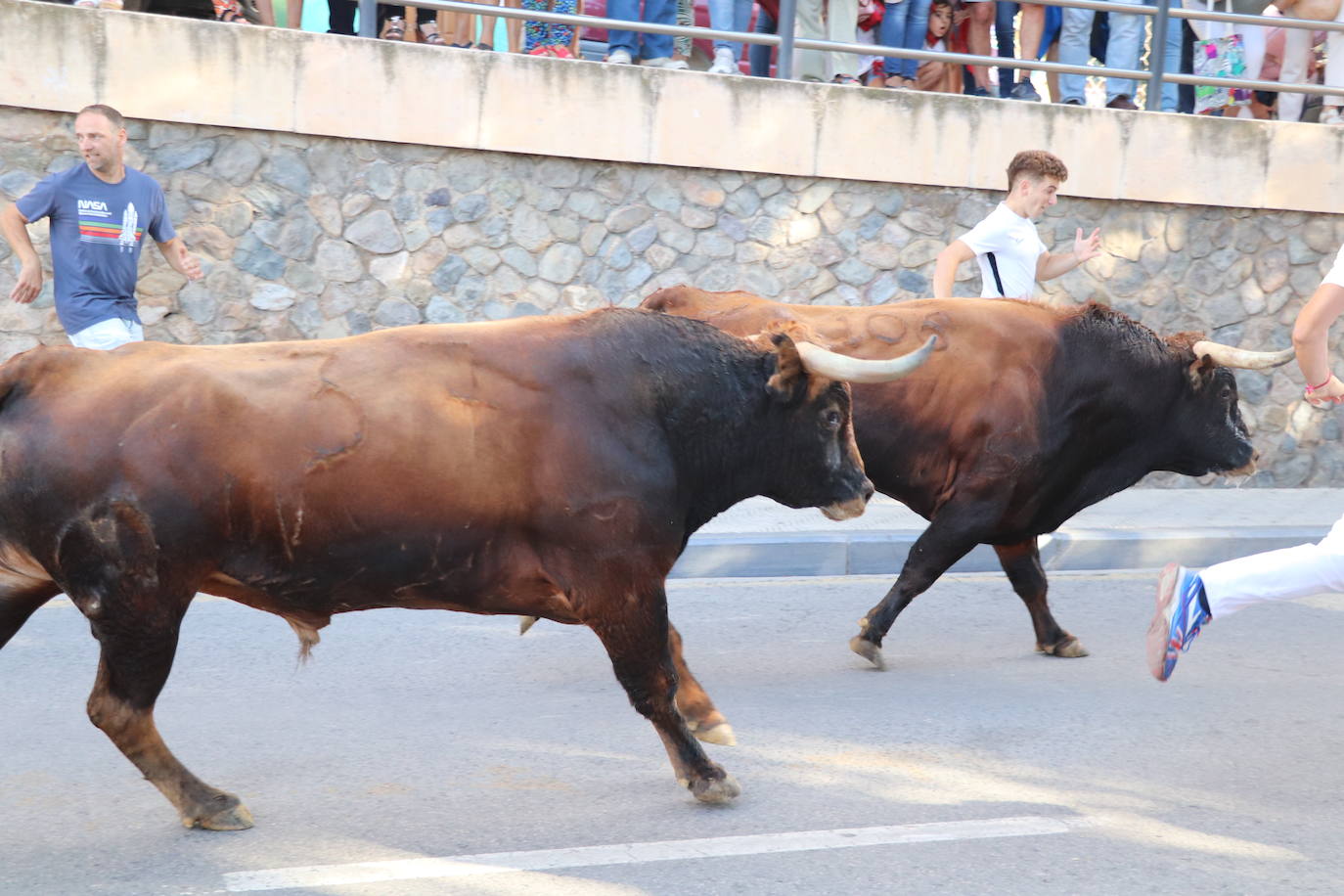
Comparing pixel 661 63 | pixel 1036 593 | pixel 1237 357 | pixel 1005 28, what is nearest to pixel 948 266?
pixel 1237 357

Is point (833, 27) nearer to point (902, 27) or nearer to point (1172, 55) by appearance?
point (902, 27)

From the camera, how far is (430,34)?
9.88 m

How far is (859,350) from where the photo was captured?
18.9 feet

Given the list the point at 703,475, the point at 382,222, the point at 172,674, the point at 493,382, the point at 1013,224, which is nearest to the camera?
the point at 493,382

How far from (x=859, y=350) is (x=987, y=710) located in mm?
1376

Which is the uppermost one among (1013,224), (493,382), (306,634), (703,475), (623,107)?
(623,107)

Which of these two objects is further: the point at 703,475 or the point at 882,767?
the point at 882,767

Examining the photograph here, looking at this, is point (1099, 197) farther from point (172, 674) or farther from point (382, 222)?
point (172, 674)

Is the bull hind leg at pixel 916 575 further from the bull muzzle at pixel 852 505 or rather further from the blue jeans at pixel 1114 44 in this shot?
the blue jeans at pixel 1114 44

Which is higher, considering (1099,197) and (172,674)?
(1099,197)

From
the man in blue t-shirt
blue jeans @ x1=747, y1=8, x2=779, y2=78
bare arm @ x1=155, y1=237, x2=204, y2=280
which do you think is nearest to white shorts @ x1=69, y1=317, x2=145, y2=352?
the man in blue t-shirt

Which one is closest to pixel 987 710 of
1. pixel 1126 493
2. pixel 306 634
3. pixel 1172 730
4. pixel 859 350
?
pixel 1172 730

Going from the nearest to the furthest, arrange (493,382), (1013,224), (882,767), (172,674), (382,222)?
(493,382), (882,767), (172,674), (1013,224), (382,222)

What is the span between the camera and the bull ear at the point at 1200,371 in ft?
19.7
